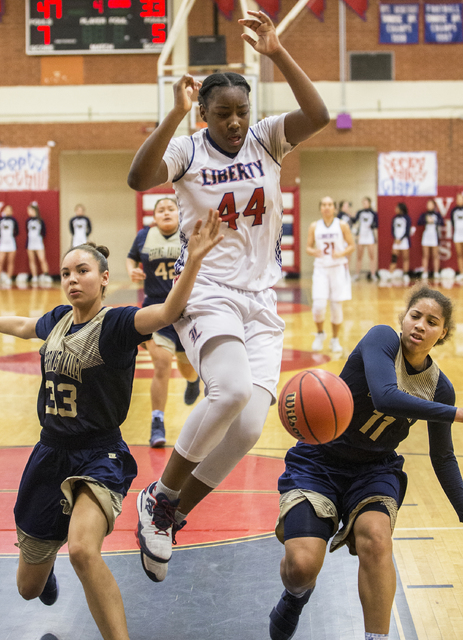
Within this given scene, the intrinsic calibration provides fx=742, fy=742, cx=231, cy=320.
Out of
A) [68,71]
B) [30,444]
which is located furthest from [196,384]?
[68,71]

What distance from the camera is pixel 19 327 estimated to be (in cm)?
312

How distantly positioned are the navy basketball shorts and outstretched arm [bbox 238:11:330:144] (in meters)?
1.54

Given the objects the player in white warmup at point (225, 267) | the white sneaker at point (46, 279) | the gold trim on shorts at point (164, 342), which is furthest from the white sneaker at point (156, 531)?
the white sneaker at point (46, 279)

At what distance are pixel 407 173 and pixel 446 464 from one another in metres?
18.3

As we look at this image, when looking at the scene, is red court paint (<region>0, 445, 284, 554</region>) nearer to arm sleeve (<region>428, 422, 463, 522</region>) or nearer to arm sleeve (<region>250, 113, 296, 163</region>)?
arm sleeve (<region>428, 422, 463, 522</region>)

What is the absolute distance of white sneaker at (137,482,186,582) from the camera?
9.22 ft

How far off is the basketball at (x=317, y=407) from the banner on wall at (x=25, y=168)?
1853 centimetres

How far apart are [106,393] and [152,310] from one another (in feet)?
1.23

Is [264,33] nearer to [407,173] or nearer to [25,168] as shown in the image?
[407,173]

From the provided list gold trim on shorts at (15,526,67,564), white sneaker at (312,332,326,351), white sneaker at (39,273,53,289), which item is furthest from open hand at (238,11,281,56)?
white sneaker at (39,273,53,289)

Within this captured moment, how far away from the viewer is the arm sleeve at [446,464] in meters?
2.83

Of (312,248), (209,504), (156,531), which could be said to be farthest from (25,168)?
(156,531)

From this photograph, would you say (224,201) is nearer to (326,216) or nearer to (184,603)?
(184,603)

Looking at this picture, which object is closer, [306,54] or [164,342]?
[164,342]
